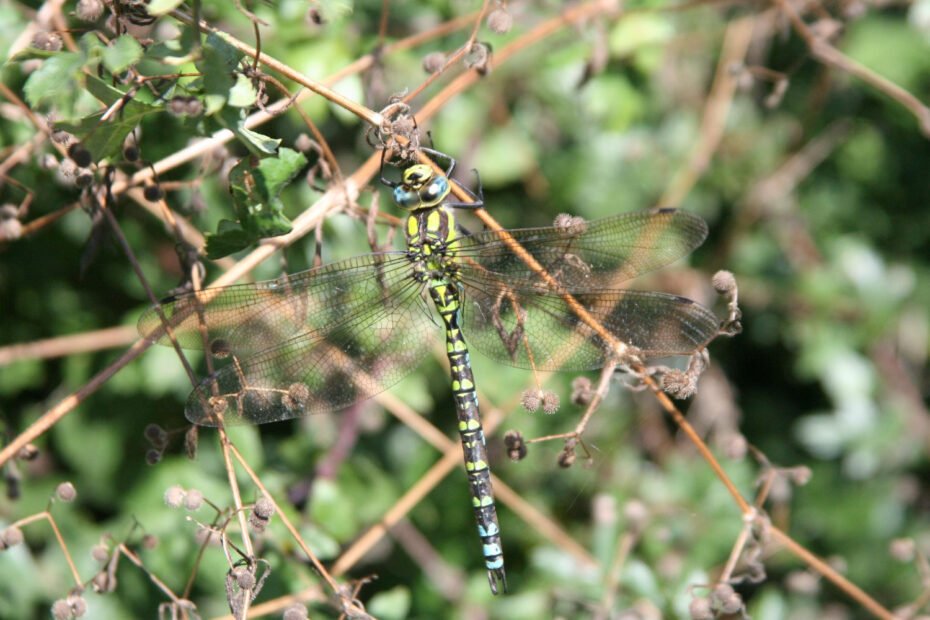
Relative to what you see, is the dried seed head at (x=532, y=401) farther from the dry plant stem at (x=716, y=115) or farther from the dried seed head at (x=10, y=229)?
the dry plant stem at (x=716, y=115)

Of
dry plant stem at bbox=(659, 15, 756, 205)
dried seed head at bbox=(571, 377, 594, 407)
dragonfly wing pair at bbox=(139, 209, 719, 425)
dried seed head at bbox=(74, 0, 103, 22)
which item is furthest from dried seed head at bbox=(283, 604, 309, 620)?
dry plant stem at bbox=(659, 15, 756, 205)

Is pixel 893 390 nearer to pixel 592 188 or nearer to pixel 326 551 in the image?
pixel 592 188

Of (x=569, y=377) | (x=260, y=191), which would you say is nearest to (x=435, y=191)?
(x=260, y=191)

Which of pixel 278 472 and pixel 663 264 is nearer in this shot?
pixel 663 264

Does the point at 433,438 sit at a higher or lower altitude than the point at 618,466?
lower

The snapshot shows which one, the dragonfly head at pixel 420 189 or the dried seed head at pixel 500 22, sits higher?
the dried seed head at pixel 500 22

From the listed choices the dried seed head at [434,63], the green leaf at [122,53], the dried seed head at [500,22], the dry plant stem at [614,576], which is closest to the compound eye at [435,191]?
the dried seed head at [434,63]

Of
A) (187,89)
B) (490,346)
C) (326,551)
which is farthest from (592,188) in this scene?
(187,89)
